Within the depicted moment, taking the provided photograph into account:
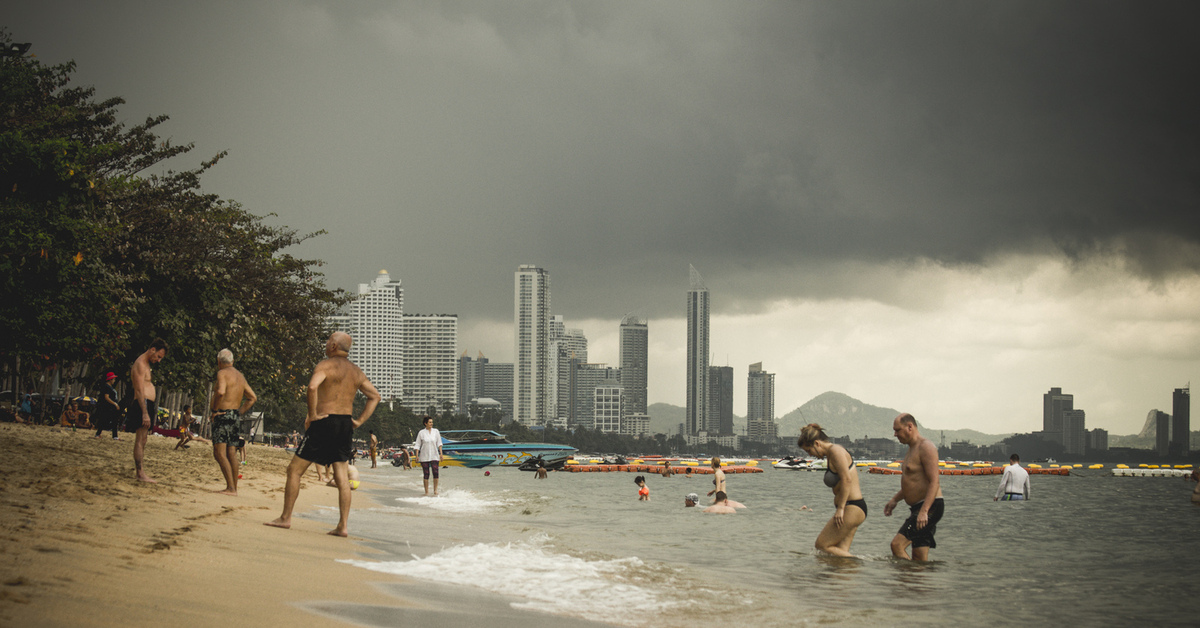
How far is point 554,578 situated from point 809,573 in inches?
127

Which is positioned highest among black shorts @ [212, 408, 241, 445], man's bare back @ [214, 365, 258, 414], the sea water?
man's bare back @ [214, 365, 258, 414]


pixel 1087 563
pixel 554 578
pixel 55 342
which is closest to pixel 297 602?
pixel 554 578

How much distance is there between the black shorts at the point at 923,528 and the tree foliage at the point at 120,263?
1565cm

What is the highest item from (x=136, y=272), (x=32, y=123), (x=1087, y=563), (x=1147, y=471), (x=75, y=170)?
(x=32, y=123)

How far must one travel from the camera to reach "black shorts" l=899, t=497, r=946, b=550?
9.05m

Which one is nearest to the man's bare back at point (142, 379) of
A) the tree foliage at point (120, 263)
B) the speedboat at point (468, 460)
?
the tree foliage at point (120, 263)

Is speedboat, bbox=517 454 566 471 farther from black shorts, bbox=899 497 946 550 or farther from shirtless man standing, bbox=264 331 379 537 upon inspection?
shirtless man standing, bbox=264 331 379 537

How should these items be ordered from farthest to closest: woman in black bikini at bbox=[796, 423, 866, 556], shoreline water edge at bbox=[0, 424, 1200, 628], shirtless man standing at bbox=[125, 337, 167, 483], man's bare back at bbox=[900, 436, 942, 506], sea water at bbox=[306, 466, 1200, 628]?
1. shirtless man standing at bbox=[125, 337, 167, 483]
2. man's bare back at bbox=[900, 436, 942, 506]
3. woman in black bikini at bbox=[796, 423, 866, 556]
4. sea water at bbox=[306, 466, 1200, 628]
5. shoreline water edge at bbox=[0, 424, 1200, 628]

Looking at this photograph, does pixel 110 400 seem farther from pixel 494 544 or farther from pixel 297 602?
pixel 297 602

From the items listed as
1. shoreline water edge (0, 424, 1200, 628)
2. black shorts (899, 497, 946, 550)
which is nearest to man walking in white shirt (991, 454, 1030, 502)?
shoreline water edge (0, 424, 1200, 628)

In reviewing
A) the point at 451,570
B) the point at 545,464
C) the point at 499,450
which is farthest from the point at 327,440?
the point at 499,450

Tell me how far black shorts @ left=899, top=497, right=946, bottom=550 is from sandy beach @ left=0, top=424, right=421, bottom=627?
19.5ft

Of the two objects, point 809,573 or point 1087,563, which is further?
point 1087,563

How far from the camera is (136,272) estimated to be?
20844mm
